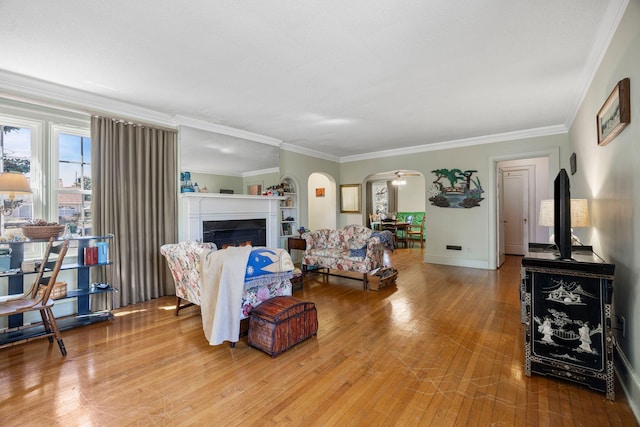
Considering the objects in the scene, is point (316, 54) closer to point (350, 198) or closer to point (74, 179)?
point (74, 179)

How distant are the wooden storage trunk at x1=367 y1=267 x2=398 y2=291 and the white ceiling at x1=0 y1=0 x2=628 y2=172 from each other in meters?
2.55

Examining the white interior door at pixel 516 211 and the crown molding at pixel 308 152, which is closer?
the crown molding at pixel 308 152

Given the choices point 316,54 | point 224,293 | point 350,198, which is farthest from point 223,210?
point 350,198

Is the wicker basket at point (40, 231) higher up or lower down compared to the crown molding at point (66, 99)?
lower down

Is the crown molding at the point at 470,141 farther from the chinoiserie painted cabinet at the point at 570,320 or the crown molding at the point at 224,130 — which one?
the chinoiserie painted cabinet at the point at 570,320

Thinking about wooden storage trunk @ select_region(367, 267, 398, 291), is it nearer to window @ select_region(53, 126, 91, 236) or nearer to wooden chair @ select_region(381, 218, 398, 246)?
window @ select_region(53, 126, 91, 236)

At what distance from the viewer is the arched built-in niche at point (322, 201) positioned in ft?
Result: 26.1

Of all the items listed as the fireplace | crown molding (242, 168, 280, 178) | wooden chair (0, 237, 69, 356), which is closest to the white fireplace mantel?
the fireplace

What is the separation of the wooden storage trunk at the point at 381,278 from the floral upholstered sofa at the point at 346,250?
92mm

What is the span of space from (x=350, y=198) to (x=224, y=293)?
5693 mm

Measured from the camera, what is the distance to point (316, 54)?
2648mm

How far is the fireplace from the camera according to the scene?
4.73 meters

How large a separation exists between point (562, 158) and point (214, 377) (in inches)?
252

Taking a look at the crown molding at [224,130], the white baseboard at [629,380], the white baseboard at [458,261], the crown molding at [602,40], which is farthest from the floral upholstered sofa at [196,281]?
the white baseboard at [458,261]
